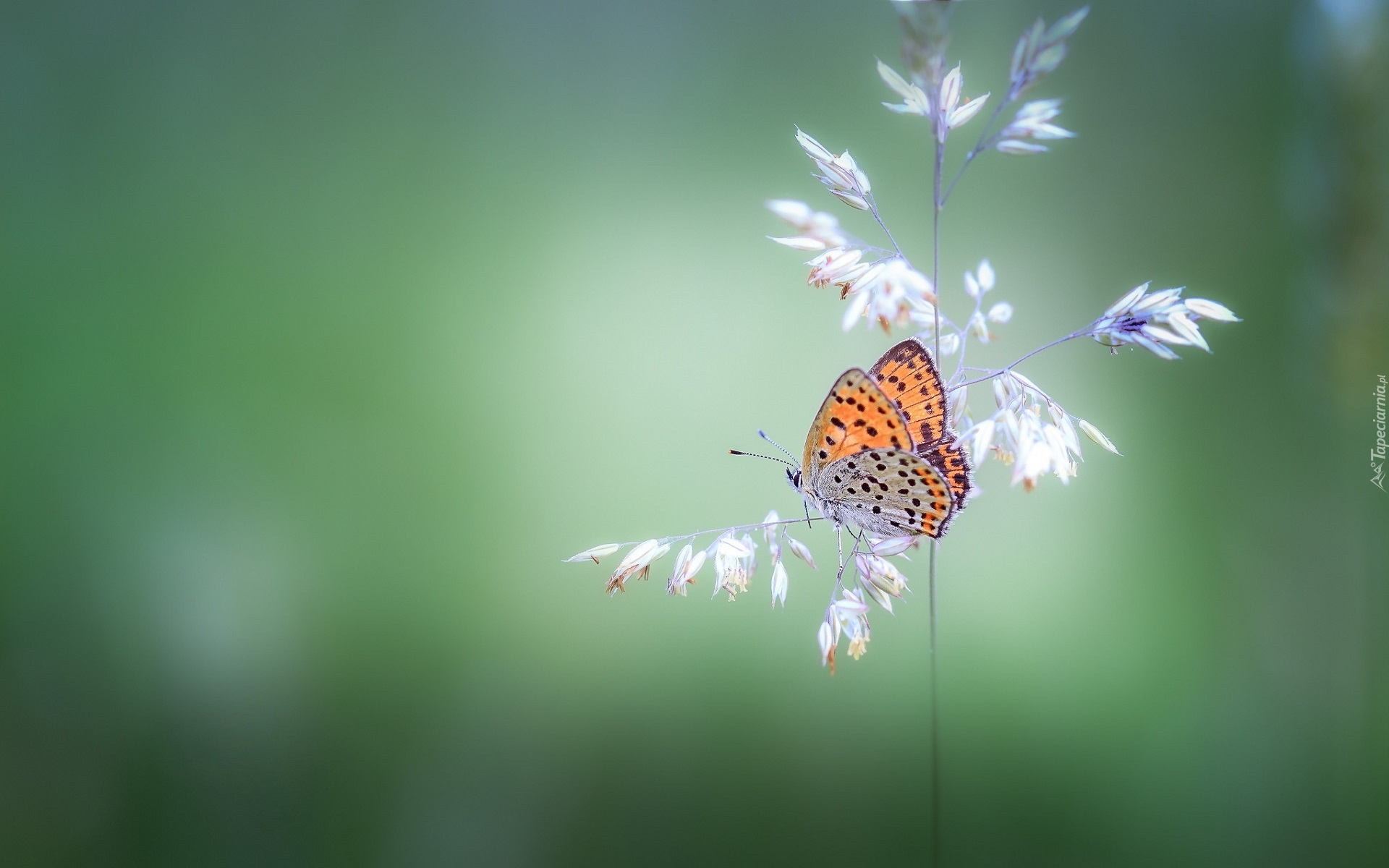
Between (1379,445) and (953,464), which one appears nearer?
(953,464)

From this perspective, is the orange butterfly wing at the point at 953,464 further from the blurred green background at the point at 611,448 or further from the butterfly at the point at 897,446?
the blurred green background at the point at 611,448

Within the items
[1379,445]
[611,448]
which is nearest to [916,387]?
[611,448]

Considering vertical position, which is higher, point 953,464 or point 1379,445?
point 1379,445

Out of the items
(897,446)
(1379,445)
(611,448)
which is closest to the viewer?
(897,446)

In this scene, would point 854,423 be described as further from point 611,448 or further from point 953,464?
point 611,448

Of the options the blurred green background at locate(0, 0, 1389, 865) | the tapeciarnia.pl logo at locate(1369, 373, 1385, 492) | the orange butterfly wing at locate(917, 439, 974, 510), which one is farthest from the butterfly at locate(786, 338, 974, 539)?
the tapeciarnia.pl logo at locate(1369, 373, 1385, 492)

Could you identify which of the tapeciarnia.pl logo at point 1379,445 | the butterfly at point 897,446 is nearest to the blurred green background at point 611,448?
the tapeciarnia.pl logo at point 1379,445
